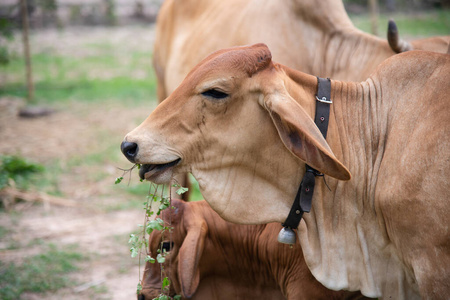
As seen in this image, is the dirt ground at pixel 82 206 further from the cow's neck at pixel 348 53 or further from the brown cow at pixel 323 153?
the cow's neck at pixel 348 53

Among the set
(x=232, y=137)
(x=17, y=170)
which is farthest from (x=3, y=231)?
(x=232, y=137)

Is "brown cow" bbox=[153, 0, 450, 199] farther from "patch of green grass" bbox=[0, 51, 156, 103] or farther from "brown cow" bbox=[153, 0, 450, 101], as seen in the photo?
"patch of green grass" bbox=[0, 51, 156, 103]

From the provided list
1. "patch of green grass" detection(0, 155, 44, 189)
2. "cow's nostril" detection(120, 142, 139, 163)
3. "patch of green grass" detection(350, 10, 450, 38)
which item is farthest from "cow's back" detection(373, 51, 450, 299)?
"patch of green grass" detection(350, 10, 450, 38)

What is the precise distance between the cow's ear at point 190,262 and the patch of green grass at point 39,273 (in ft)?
5.53

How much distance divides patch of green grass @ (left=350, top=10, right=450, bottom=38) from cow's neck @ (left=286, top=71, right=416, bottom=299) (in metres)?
10.1

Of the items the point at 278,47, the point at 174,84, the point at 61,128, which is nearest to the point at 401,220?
the point at 278,47

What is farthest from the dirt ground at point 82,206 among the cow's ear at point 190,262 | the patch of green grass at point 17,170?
the cow's ear at point 190,262

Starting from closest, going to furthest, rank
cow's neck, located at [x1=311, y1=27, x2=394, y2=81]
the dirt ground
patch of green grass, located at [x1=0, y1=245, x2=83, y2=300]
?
cow's neck, located at [x1=311, y1=27, x2=394, y2=81] < patch of green grass, located at [x1=0, y1=245, x2=83, y2=300] < the dirt ground

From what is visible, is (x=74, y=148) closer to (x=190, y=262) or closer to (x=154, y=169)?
(x=190, y=262)

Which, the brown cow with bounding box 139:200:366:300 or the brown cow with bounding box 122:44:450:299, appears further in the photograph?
the brown cow with bounding box 139:200:366:300

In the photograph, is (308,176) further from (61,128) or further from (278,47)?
(61,128)

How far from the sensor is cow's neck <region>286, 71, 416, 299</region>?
8.18 feet

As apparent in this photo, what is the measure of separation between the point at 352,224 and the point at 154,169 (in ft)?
3.09

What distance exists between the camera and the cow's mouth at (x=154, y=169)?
2.49 metres
